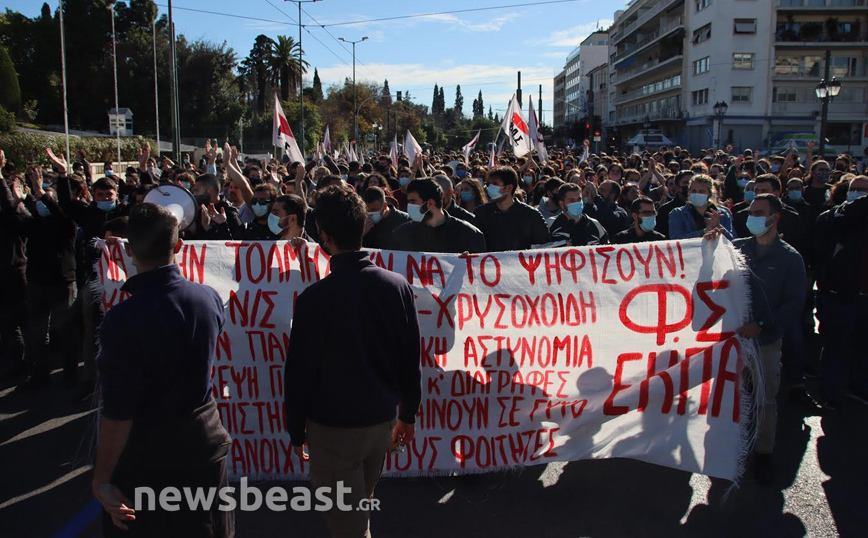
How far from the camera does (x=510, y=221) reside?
5969 millimetres

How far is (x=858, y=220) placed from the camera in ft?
18.7

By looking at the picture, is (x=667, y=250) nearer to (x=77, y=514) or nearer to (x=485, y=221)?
(x=485, y=221)

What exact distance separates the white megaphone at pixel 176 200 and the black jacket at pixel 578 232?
324 centimetres

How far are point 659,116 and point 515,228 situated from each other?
6310 cm

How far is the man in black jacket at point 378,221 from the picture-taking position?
572 cm

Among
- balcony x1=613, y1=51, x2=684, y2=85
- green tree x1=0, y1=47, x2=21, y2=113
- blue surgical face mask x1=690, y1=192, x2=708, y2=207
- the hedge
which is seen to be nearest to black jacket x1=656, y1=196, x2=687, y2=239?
blue surgical face mask x1=690, y1=192, x2=708, y2=207

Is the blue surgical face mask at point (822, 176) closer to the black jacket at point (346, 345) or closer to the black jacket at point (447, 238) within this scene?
the black jacket at point (447, 238)

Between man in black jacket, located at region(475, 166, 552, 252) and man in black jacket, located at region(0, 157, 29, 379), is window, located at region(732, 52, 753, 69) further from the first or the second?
man in black jacket, located at region(0, 157, 29, 379)

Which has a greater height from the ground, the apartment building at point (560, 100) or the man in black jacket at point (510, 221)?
the apartment building at point (560, 100)

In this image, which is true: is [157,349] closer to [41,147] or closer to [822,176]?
[822,176]

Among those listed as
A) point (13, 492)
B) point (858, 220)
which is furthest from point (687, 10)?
point (13, 492)

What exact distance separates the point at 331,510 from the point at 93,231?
4.59m

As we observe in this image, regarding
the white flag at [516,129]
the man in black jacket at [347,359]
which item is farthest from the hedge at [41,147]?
the man in black jacket at [347,359]

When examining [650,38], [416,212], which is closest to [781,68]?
[650,38]
